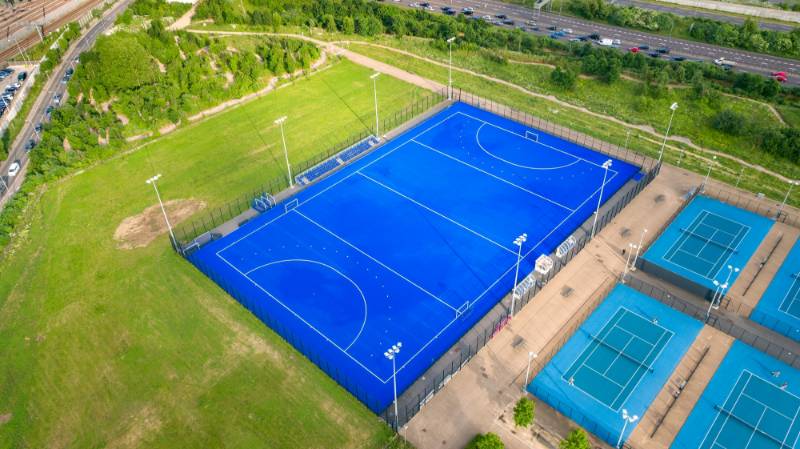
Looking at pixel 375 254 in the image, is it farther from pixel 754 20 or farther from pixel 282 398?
pixel 754 20

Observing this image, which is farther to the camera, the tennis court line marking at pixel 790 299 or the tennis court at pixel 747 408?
the tennis court line marking at pixel 790 299

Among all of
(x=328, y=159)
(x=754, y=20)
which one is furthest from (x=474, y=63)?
(x=754, y=20)

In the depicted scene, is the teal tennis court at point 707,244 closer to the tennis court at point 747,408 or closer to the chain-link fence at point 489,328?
the chain-link fence at point 489,328

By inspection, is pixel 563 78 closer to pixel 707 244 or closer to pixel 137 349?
pixel 707 244

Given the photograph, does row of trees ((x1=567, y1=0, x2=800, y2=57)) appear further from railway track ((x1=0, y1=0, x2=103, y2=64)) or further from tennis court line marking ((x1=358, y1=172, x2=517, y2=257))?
railway track ((x1=0, y1=0, x2=103, y2=64))

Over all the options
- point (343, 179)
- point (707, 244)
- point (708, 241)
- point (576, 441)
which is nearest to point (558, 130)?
point (708, 241)

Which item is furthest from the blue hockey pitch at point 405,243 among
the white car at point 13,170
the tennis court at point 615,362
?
Result: the white car at point 13,170
